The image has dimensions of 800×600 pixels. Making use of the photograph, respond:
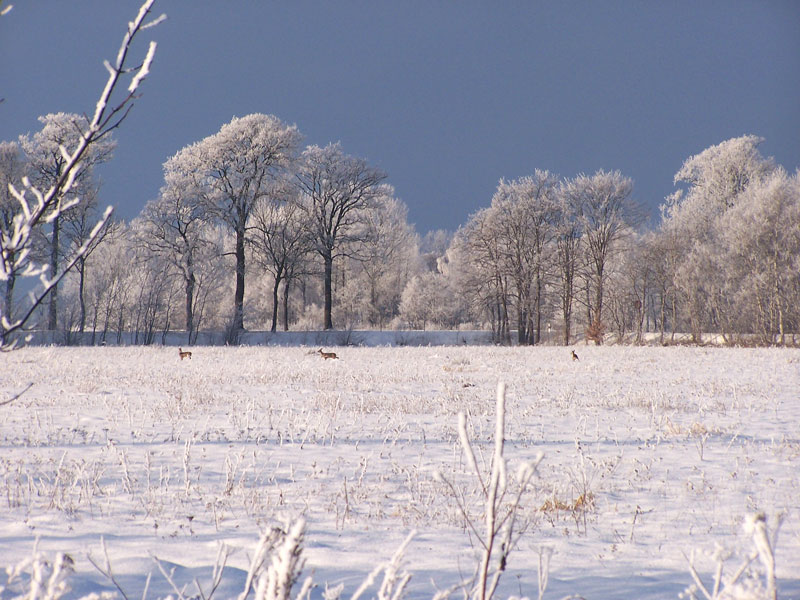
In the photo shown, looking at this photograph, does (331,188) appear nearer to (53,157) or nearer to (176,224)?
(176,224)

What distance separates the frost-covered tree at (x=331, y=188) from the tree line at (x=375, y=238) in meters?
0.09

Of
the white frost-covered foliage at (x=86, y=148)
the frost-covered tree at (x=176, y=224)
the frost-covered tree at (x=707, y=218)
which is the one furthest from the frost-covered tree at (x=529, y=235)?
the white frost-covered foliage at (x=86, y=148)

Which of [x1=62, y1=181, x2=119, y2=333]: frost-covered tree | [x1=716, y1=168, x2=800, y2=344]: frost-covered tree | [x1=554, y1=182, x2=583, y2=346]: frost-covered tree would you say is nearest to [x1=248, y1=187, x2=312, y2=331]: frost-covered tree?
[x1=62, y1=181, x2=119, y2=333]: frost-covered tree

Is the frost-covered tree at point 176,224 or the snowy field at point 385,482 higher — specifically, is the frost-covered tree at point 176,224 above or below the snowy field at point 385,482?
above

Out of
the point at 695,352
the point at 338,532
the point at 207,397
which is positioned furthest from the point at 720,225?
the point at 338,532

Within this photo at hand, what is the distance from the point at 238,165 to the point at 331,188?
18.9 ft

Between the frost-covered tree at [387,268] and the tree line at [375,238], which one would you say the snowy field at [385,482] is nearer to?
the tree line at [375,238]

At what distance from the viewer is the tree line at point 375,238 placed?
92.5 ft

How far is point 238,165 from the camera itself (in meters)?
31.2

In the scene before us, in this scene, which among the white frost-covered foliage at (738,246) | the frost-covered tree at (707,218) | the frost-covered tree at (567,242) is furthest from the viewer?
the frost-covered tree at (567,242)

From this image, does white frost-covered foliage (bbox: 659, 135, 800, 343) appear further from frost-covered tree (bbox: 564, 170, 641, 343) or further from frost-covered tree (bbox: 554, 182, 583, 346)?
frost-covered tree (bbox: 554, 182, 583, 346)

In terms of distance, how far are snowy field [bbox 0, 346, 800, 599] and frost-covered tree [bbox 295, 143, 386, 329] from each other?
22747 mm

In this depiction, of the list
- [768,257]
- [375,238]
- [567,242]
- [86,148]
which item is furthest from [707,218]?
[86,148]

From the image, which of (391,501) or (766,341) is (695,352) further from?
(391,501)
